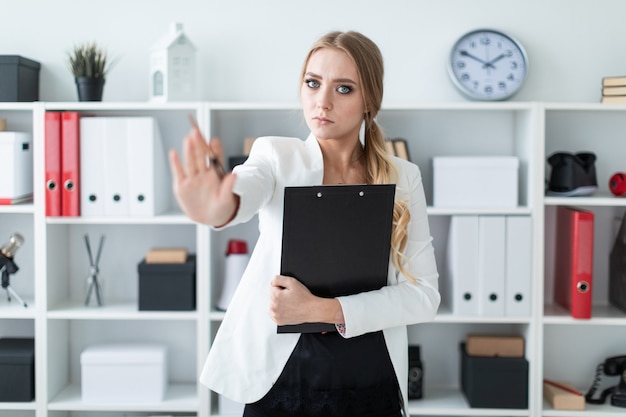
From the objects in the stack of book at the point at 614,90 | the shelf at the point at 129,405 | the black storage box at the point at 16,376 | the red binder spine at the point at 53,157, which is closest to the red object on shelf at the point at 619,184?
the stack of book at the point at 614,90

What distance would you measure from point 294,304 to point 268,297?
124mm

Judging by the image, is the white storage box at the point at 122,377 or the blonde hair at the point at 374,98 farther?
the white storage box at the point at 122,377

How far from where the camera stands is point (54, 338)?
9.97ft

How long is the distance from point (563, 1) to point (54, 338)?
2455mm

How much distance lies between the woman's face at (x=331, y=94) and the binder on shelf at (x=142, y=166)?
1.46m

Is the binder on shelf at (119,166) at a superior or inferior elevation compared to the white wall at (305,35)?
inferior

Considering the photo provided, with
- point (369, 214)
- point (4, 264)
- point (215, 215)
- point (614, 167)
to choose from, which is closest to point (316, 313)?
point (369, 214)

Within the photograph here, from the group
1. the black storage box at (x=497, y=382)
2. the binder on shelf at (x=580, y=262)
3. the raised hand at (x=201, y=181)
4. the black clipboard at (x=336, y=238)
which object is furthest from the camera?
the black storage box at (x=497, y=382)

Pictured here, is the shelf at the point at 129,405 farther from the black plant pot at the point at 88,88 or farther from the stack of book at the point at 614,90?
the stack of book at the point at 614,90

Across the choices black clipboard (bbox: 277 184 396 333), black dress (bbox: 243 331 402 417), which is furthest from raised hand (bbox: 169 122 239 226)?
black dress (bbox: 243 331 402 417)

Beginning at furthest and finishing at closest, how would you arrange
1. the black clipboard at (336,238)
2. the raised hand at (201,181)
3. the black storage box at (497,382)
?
the black storage box at (497,382)
the black clipboard at (336,238)
the raised hand at (201,181)

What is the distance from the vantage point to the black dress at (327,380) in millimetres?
1578

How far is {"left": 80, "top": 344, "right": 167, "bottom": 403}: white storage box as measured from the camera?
117 inches

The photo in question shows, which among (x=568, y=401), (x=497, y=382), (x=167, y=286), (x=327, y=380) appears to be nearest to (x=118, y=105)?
(x=167, y=286)
